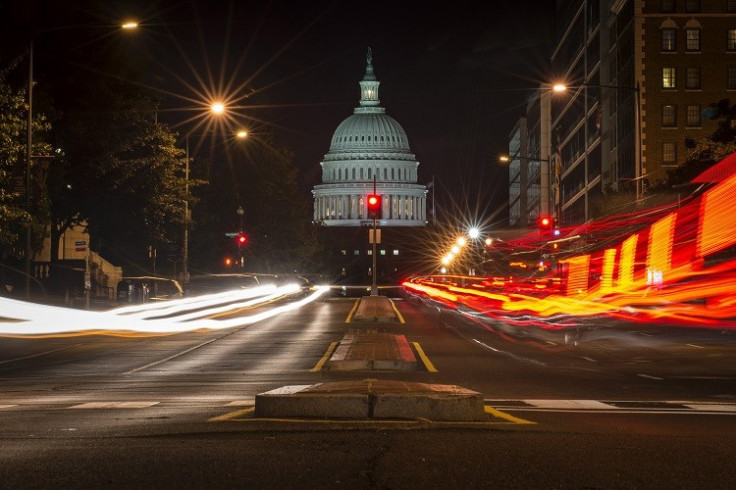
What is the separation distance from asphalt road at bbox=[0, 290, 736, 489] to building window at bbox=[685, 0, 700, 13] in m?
66.8

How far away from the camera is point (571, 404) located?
1483 cm

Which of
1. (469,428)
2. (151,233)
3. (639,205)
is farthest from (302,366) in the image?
(151,233)

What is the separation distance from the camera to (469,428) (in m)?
11.2

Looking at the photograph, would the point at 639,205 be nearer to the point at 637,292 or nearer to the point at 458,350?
the point at 637,292

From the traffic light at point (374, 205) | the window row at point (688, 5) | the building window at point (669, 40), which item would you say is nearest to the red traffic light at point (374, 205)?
the traffic light at point (374, 205)

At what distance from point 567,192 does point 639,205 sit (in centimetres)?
7878

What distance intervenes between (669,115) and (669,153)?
9.61 feet

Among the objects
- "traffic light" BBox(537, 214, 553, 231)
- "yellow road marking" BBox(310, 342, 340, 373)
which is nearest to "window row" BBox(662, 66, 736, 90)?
"traffic light" BBox(537, 214, 553, 231)

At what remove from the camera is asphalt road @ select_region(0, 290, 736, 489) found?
331 inches

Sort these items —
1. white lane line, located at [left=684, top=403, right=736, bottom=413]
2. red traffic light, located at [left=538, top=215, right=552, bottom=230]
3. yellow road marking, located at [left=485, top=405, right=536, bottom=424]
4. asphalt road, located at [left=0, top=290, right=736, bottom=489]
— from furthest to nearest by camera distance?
red traffic light, located at [left=538, top=215, right=552, bottom=230] → white lane line, located at [left=684, top=403, right=736, bottom=413] → yellow road marking, located at [left=485, top=405, right=536, bottom=424] → asphalt road, located at [left=0, top=290, right=736, bottom=489]

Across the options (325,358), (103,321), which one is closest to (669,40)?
(103,321)

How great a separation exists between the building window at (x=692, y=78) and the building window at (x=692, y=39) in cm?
155

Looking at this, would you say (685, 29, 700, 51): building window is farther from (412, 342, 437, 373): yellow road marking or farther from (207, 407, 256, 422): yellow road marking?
(207, 407, 256, 422): yellow road marking

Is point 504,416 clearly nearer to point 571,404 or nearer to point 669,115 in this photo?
point 571,404
